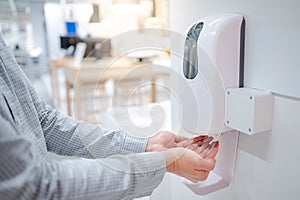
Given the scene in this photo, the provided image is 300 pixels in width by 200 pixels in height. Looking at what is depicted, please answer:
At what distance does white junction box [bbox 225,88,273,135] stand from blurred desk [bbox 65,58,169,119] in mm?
508

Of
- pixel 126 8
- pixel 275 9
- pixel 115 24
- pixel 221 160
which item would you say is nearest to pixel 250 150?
pixel 221 160

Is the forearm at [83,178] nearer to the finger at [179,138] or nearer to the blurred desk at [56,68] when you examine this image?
the finger at [179,138]

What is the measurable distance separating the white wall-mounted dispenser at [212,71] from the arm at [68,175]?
13 cm

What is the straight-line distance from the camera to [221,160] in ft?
1.97

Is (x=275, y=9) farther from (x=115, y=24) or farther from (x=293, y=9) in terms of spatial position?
(x=115, y=24)

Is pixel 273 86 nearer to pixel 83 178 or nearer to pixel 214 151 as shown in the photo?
pixel 214 151

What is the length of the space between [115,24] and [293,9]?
2.15 m

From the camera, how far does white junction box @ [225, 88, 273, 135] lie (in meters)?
0.46

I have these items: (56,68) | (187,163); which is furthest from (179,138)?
(56,68)

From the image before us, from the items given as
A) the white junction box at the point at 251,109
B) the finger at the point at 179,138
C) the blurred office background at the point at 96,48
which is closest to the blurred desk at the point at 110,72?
the blurred office background at the point at 96,48

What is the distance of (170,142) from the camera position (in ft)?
2.03

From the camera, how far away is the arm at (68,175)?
355mm

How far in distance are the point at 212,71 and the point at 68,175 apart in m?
0.31

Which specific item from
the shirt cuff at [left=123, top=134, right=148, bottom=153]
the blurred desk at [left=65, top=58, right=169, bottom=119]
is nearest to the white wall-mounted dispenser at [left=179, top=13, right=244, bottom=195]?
the shirt cuff at [left=123, top=134, right=148, bottom=153]
